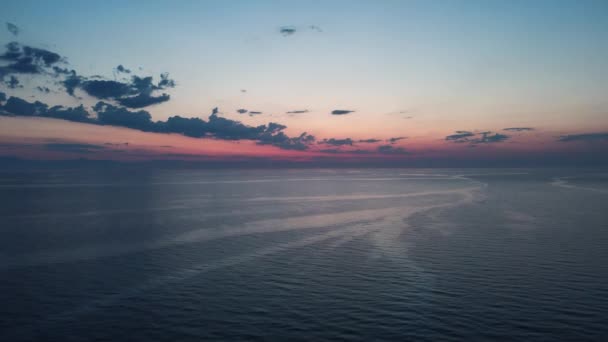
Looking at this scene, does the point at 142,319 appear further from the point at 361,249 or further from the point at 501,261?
the point at 501,261

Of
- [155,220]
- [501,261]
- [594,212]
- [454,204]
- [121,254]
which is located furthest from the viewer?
[454,204]

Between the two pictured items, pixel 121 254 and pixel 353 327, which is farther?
pixel 121 254

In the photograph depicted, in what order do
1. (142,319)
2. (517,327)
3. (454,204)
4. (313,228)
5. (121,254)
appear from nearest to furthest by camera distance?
(517,327), (142,319), (121,254), (313,228), (454,204)

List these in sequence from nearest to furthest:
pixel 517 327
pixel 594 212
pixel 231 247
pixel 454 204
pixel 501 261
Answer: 1. pixel 517 327
2. pixel 501 261
3. pixel 231 247
4. pixel 594 212
5. pixel 454 204

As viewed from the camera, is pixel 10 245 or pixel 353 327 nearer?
pixel 353 327

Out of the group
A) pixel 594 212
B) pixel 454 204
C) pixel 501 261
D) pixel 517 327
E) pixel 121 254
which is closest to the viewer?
pixel 517 327

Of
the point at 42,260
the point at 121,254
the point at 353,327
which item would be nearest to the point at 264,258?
the point at 121,254

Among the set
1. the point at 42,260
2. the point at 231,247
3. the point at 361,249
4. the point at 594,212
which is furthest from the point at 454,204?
the point at 42,260

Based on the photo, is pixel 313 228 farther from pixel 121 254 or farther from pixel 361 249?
pixel 121 254
